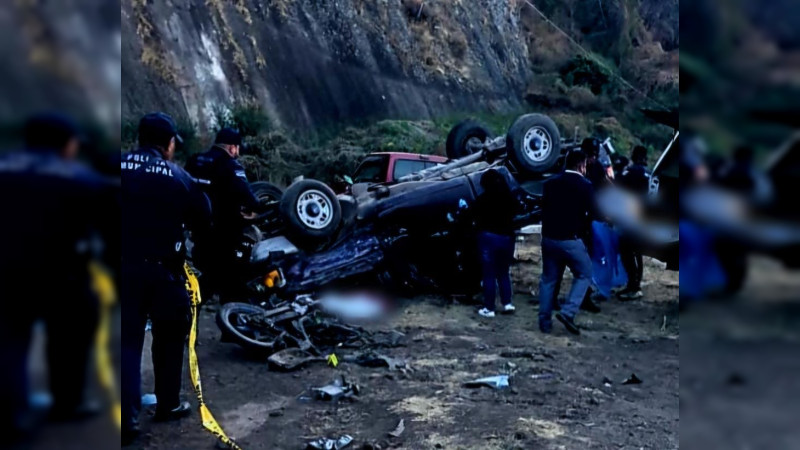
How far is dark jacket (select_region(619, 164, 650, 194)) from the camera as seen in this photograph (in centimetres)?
203

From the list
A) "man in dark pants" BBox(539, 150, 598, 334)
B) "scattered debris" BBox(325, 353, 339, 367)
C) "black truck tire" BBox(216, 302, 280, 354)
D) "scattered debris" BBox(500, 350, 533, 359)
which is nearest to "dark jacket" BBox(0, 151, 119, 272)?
"scattered debris" BBox(325, 353, 339, 367)

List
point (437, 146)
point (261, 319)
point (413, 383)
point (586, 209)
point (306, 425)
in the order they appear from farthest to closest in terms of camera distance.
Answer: point (586, 209), point (261, 319), point (437, 146), point (413, 383), point (306, 425)

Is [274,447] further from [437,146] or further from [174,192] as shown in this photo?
[437,146]

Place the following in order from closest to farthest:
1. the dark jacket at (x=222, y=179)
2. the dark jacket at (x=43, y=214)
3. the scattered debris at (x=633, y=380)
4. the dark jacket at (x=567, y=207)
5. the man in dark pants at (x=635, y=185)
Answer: the dark jacket at (x=43, y=214)
the man in dark pants at (x=635, y=185)
the dark jacket at (x=222, y=179)
the scattered debris at (x=633, y=380)
the dark jacket at (x=567, y=207)

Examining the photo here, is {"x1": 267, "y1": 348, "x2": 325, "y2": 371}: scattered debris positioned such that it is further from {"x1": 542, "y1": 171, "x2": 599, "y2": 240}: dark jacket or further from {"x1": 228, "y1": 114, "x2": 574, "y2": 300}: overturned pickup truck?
{"x1": 542, "y1": 171, "x2": 599, "y2": 240}: dark jacket

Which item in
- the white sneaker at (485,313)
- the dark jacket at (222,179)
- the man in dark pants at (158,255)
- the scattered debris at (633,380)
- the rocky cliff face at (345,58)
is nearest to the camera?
the man in dark pants at (158,255)

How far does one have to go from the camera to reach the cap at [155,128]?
7.26ft

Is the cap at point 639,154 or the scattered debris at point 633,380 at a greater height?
the cap at point 639,154

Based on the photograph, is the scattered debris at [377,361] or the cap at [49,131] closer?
the cap at [49,131]

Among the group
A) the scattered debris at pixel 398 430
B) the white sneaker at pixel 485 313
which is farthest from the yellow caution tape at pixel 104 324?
the white sneaker at pixel 485 313

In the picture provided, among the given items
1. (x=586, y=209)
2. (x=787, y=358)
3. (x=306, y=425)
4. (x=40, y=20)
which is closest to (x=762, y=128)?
(x=787, y=358)

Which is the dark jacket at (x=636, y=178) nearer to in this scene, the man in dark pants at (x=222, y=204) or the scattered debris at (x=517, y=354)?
the scattered debris at (x=517, y=354)

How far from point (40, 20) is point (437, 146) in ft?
8.92

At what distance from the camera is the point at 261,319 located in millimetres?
3730
